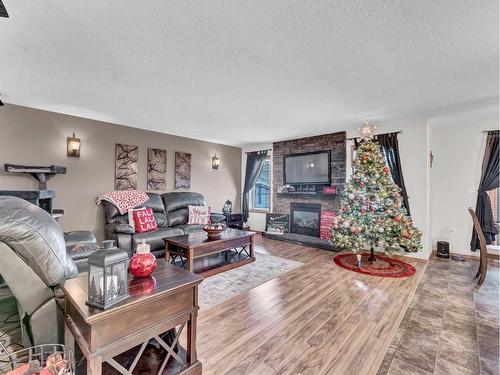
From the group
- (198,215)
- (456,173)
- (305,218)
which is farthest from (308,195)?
(456,173)

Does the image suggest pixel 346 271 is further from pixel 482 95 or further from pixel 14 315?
pixel 14 315

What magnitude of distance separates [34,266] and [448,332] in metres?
3.17

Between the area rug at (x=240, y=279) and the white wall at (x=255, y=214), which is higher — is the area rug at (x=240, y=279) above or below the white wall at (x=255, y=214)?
below

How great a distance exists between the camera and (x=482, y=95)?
3.08 metres

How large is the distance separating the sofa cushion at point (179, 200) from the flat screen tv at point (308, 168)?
2227 mm

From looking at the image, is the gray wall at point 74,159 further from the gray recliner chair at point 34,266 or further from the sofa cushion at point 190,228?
the gray recliner chair at point 34,266

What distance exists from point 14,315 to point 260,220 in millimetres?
5104

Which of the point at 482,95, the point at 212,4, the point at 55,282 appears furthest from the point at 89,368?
the point at 482,95

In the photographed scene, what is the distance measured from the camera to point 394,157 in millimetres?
4352

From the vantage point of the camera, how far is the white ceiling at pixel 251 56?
1676 millimetres

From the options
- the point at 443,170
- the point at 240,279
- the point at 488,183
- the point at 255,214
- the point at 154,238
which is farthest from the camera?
the point at 255,214

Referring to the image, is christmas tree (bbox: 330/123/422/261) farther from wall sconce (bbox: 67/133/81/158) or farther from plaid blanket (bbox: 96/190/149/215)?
wall sconce (bbox: 67/133/81/158)

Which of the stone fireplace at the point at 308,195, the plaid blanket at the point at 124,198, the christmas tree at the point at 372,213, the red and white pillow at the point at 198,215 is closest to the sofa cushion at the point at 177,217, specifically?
the red and white pillow at the point at 198,215

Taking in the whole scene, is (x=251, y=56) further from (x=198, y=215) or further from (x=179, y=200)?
(x=179, y=200)
